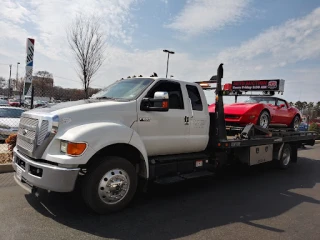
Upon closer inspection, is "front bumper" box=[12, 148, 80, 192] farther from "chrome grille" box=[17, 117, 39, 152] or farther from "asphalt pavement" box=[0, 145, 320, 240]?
"asphalt pavement" box=[0, 145, 320, 240]

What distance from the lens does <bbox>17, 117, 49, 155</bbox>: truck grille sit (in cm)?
410

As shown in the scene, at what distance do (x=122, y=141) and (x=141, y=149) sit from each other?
0.43 metres

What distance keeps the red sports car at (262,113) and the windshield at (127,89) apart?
217 cm

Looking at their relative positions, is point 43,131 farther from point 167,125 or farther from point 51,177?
point 167,125

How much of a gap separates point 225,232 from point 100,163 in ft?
6.53

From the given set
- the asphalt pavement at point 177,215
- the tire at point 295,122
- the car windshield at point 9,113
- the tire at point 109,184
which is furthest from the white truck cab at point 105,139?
the car windshield at point 9,113

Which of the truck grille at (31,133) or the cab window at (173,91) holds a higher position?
the cab window at (173,91)

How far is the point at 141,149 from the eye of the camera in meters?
4.68

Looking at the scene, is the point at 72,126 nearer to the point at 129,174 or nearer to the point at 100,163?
the point at 100,163

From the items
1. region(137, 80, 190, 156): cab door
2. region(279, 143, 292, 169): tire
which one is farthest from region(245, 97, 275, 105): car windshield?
region(137, 80, 190, 156): cab door

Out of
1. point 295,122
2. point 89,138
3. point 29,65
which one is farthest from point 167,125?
point 295,122

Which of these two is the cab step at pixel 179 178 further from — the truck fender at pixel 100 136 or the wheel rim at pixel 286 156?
the wheel rim at pixel 286 156

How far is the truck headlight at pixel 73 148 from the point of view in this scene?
3885mm

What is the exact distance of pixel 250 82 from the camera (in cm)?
879
